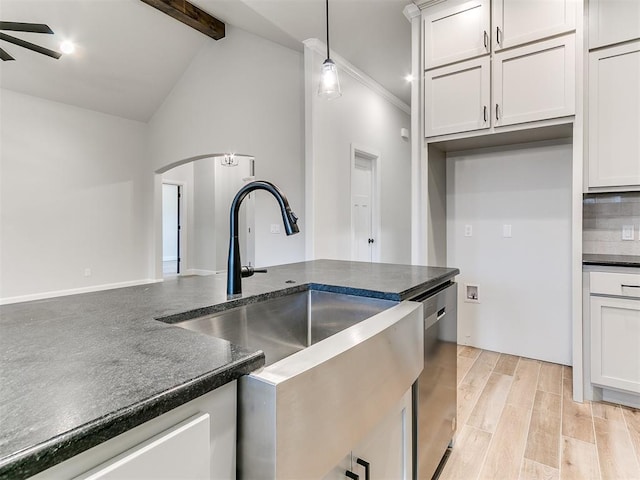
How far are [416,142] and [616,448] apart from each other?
234 cm

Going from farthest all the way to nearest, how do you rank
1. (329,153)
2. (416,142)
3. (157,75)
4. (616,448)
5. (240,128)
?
(157,75)
(240,128)
(329,153)
(416,142)
(616,448)

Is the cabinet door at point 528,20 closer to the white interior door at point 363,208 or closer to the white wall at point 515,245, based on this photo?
the white wall at point 515,245

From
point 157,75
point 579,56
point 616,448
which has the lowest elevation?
point 616,448

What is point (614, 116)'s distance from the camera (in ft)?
7.72

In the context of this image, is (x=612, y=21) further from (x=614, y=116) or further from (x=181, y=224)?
(x=181, y=224)

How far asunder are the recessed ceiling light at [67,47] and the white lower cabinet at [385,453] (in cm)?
498

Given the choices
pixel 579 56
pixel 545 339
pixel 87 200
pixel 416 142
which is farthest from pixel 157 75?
pixel 545 339

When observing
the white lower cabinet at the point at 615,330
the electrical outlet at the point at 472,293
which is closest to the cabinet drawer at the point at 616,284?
the white lower cabinet at the point at 615,330

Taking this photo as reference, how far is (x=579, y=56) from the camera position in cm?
234

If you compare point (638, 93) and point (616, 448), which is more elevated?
point (638, 93)

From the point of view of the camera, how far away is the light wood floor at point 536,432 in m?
1.70

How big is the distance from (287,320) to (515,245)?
8.24 ft

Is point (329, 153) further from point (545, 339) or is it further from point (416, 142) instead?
point (545, 339)

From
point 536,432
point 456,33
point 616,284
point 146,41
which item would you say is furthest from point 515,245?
point 146,41
